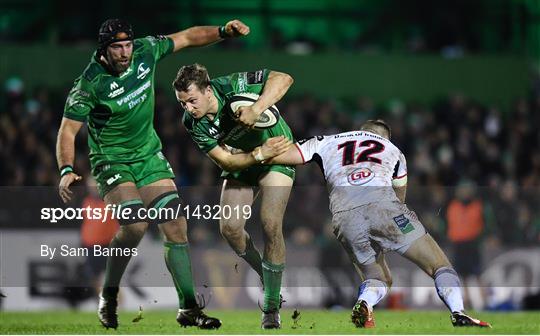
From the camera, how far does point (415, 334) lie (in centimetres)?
1039

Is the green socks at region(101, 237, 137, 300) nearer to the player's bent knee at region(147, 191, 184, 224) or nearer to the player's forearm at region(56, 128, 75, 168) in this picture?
the player's bent knee at region(147, 191, 184, 224)

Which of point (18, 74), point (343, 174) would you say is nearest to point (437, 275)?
point (343, 174)

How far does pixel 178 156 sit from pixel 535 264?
4872mm

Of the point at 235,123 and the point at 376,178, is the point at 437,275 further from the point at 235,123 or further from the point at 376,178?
the point at 235,123

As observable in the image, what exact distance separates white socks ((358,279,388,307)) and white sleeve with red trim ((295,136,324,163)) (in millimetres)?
1176

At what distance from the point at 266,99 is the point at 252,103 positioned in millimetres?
211

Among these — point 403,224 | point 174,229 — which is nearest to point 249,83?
point 174,229

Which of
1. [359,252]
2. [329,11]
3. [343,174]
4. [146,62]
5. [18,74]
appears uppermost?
[329,11]

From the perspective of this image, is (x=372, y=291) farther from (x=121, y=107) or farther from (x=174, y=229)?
(x=121, y=107)

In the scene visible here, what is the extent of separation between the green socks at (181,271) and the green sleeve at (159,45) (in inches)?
66.9

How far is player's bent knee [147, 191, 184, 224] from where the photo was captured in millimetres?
11000

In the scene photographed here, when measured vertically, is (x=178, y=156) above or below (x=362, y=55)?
below

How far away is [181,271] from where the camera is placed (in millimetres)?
10969

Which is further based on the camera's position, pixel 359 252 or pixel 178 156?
pixel 178 156
